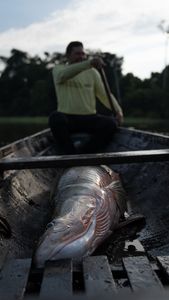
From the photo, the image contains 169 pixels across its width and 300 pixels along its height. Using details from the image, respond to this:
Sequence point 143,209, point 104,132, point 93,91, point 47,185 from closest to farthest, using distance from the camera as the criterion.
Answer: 1. point 143,209
2. point 47,185
3. point 104,132
4. point 93,91

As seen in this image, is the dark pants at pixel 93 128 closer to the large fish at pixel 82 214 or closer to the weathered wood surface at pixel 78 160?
the large fish at pixel 82 214

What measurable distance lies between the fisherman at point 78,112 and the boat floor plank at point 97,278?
15.2 ft

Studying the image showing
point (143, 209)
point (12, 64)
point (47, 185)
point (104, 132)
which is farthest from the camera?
point (12, 64)

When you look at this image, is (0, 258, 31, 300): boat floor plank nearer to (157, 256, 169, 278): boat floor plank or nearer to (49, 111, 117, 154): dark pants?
(157, 256, 169, 278): boat floor plank

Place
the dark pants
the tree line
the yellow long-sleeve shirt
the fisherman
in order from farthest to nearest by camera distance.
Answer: the tree line < the yellow long-sleeve shirt < the dark pants < the fisherman

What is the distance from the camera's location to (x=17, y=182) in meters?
5.42

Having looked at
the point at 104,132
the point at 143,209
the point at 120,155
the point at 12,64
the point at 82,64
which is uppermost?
the point at 12,64

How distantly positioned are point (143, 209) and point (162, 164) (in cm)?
103

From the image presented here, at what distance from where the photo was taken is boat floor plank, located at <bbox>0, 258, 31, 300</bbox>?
99.3 inches

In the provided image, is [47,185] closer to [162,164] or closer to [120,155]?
[162,164]

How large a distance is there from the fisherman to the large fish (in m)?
2.24

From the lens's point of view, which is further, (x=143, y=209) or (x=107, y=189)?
(x=143, y=209)

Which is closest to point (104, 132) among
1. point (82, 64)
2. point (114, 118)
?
point (114, 118)

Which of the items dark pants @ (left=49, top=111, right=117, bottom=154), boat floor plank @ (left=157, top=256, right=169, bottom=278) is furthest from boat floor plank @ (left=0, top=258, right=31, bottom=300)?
dark pants @ (left=49, top=111, right=117, bottom=154)
